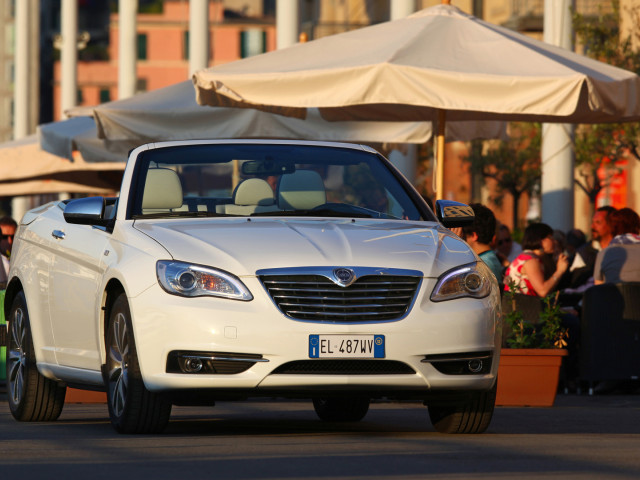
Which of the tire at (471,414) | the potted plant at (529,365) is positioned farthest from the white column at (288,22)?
the tire at (471,414)

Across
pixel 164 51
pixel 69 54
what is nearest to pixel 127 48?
pixel 69 54

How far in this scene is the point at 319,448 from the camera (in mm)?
8047

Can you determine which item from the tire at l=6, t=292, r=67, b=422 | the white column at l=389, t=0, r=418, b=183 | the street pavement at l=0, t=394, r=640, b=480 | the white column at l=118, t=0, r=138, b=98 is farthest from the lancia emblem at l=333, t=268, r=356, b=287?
the white column at l=118, t=0, r=138, b=98

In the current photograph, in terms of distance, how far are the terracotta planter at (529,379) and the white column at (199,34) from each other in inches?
607

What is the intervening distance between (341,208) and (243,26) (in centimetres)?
9924

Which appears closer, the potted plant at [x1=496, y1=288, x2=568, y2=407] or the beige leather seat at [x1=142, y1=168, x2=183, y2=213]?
A: the beige leather seat at [x1=142, y1=168, x2=183, y2=213]

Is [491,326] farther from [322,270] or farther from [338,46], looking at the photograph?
[338,46]

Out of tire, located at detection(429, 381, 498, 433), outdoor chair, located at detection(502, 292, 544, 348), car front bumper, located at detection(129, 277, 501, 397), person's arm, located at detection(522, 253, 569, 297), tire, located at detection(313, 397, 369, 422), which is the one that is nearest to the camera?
car front bumper, located at detection(129, 277, 501, 397)

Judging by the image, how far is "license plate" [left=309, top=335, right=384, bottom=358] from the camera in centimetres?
816

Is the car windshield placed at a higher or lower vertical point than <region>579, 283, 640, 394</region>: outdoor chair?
higher

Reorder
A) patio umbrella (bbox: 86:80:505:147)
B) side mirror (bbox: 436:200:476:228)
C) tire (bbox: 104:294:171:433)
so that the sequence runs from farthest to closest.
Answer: patio umbrella (bbox: 86:80:505:147) < side mirror (bbox: 436:200:476:228) < tire (bbox: 104:294:171:433)

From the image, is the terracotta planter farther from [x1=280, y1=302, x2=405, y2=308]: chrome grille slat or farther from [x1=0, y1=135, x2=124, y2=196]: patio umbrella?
[x1=0, y1=135, x2=124, y2=196]: patio umbrella

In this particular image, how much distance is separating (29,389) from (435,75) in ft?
12.6

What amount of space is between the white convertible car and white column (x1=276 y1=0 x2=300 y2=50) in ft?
47.1
